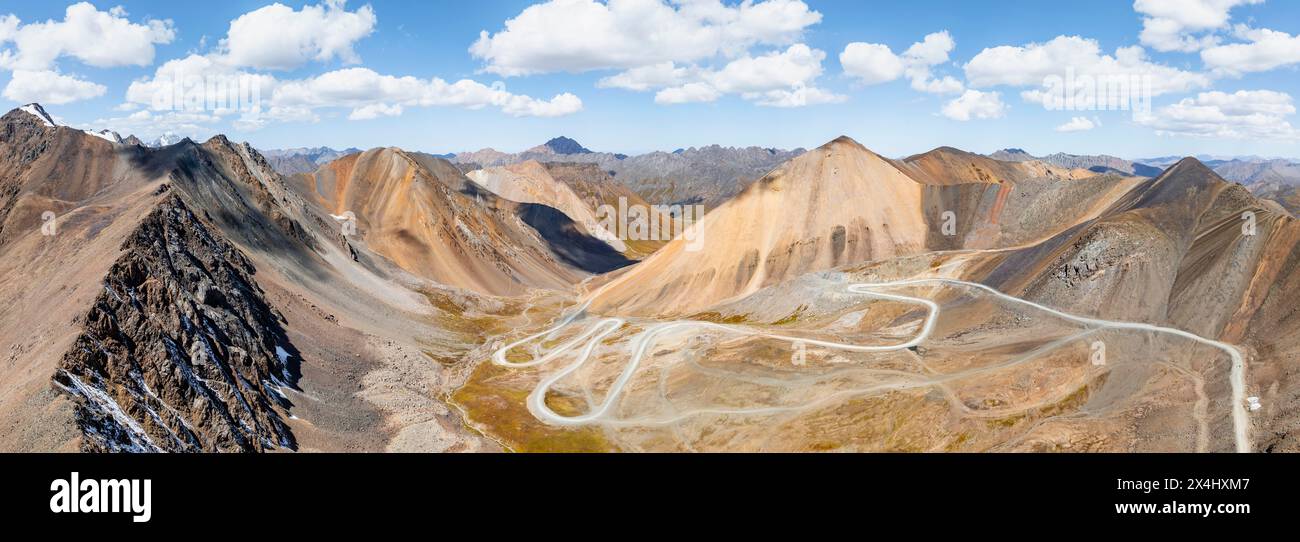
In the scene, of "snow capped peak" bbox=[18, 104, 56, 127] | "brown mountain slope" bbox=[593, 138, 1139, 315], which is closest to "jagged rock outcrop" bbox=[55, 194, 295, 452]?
"snow capped peak" bbox=[18, 104, 56, 127]

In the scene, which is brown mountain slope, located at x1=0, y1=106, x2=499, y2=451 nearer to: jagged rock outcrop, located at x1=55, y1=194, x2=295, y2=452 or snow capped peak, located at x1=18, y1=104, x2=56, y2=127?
jagged rock outcrop, located at x1=55, y1=194, x2=295, y2=452

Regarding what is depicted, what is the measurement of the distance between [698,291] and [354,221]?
8551 cm

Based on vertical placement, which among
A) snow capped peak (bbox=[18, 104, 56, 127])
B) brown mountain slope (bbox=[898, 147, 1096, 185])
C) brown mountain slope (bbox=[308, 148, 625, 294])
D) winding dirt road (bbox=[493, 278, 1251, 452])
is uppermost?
snow capped peak (bbox=[18, 104, 56, 127])

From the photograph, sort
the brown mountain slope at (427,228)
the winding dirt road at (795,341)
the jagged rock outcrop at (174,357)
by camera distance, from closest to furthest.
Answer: the jagged rock outcrop at (174,357) < the winding dirt road at (795,341) < the brown mountain slope at (427,228)

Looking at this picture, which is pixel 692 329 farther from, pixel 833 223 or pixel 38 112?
pixel 38 112

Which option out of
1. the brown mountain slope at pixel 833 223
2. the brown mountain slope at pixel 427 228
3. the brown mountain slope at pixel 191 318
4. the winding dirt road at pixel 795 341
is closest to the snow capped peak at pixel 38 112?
the brown mountain slope at pixel 191 318

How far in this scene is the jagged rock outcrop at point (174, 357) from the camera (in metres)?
44.6

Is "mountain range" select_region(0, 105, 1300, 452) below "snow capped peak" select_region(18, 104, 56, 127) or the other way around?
A: below

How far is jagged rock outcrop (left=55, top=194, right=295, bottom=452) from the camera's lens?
44.6m

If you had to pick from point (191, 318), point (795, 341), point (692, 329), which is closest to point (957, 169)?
point (692, 329)

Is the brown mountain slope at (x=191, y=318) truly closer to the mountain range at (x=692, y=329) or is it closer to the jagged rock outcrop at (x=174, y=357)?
the jagged rock outcrop at (x=174, y=357)

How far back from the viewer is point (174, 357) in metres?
53.3

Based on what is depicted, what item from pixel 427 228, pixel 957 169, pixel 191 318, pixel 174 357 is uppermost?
pixel 957 169
